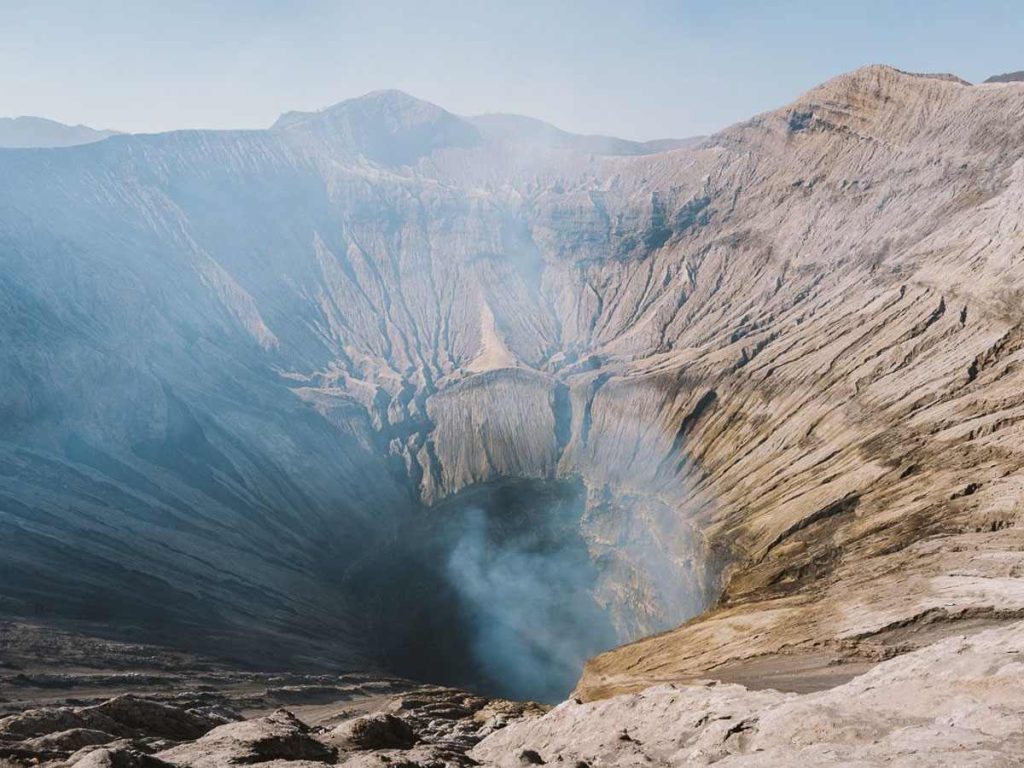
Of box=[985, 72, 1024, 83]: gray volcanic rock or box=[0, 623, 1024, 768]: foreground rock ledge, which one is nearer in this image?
box=[0, 623, 1024, 768]: foreground rock ledge

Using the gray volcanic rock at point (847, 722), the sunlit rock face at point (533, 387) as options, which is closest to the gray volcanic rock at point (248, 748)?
the gray volcanic rock at point (847, 722)

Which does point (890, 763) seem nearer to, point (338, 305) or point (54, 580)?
point (54, 580)

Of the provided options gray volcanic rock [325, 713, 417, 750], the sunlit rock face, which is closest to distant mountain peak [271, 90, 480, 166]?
the sunlit rock face

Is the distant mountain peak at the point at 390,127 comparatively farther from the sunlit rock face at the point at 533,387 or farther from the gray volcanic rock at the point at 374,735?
the gray volcanic rock at the point at 374,735

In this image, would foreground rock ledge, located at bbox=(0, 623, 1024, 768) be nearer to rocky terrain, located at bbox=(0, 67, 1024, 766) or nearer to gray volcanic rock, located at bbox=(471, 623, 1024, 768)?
gray volcanic rock, located at bbox=(471, 623, 1024, 768)

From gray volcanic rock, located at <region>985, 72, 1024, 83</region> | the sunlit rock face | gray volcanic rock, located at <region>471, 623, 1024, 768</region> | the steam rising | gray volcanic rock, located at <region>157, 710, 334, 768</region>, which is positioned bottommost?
gray volcanic rock, located at <region>471, 623, 1024, 768</region>

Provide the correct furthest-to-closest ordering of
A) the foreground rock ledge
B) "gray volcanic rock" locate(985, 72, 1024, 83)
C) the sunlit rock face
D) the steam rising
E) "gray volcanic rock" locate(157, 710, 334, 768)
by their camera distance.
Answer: "gray volcanic rock" locate(985, 72, 1024, 83) → the steam rising → the sunlit rock face → "gray volcanic rock" locate(157, 710, 334, 768) → the foreground rock ledge
